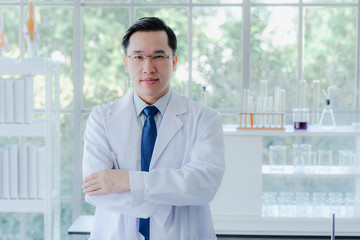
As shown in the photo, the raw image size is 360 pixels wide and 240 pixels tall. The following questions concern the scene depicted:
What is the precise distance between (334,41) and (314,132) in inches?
35.9

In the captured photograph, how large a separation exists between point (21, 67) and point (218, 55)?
1688mm

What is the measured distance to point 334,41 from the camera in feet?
14.7

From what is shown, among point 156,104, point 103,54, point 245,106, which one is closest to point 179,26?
point 103,54

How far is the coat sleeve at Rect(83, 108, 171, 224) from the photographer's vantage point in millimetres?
1730

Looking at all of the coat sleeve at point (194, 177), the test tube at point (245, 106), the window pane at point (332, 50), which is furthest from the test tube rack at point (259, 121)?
the coat sleeve at point (194, 177)

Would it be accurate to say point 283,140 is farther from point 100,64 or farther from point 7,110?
point 7,110

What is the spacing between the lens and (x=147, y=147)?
1789mm

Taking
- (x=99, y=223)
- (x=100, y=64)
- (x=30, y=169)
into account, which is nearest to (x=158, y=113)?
(x=99, y=223)

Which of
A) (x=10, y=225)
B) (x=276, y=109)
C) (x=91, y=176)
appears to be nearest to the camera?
(x=91, y=176)

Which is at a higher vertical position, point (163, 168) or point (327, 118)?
point (327, 118)

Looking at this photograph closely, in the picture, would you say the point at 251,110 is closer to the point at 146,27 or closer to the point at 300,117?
the point at 300,117

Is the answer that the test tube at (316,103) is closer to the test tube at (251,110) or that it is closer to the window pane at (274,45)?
the window pane at (274,45)

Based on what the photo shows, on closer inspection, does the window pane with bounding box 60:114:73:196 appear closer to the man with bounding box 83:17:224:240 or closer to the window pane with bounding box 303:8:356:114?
the window pane with bounding box 303:8:356:114

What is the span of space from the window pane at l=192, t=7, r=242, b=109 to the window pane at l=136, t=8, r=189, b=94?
8 centimetres
